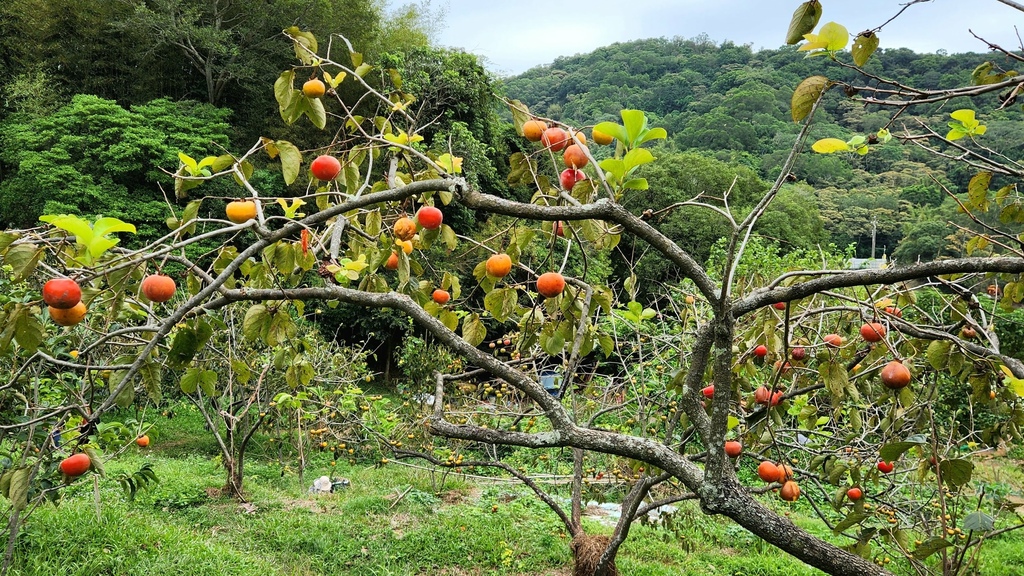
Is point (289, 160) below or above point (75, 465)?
above

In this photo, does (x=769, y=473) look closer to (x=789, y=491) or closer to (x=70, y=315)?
(x=789, y=491)

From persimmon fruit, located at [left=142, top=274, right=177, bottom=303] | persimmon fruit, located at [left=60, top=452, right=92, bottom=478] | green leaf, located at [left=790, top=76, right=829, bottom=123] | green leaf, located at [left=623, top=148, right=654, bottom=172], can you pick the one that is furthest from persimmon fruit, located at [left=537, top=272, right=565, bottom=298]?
persimmon fruit, located at [left=60, top=452, right=92, bottom=478]

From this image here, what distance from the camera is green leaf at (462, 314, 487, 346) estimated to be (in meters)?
1.47

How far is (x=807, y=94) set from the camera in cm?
108

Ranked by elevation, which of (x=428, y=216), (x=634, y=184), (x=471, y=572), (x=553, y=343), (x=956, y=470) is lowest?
(x=471, y=572)

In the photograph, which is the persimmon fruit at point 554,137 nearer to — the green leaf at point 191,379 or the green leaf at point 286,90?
the green leaf at point 286,90

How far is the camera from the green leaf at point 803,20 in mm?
1057

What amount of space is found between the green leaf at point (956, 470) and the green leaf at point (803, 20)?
37.4 inches

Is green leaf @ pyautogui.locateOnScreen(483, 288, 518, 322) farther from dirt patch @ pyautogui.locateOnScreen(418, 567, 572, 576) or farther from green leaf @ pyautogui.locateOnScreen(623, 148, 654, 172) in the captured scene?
dirt patch @ pyautogui.locateOnScreen(418, 567, 572, 576)

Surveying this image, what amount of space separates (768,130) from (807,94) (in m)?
29.0

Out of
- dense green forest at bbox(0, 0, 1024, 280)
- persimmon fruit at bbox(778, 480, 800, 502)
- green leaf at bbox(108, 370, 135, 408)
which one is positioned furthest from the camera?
dense green forest at bbox(0, 0, 1024, 280)

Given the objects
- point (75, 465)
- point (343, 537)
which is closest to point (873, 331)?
point (75, 465)

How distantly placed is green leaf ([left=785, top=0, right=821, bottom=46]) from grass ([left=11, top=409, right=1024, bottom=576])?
7.68ft

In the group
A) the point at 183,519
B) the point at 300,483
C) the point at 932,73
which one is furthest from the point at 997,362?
the point at 932,73
